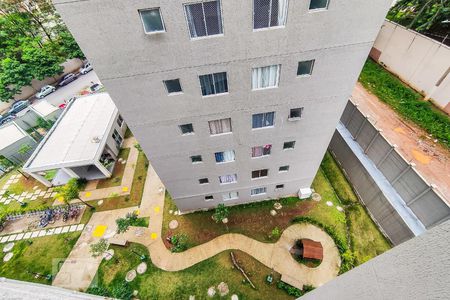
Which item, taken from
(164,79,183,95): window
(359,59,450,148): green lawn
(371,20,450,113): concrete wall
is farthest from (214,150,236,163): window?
(371,20,450,113): concrete wall

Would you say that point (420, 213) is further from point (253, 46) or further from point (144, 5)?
point (144, 5)

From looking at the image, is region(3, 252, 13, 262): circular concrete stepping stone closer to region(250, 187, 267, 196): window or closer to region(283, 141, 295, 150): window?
region(250, 187, 267, 196): window

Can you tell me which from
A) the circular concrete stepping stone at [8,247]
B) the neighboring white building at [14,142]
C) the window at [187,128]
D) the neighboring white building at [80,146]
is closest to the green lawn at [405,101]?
the window at [187,128]

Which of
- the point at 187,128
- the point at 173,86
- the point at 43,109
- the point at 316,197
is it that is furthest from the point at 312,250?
the point at 43,109

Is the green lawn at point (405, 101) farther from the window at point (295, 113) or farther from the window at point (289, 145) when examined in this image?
the window at point (295, 113)

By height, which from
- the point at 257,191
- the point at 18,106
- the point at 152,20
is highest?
the point at 152,20

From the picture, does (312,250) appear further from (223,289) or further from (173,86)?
(173,86)

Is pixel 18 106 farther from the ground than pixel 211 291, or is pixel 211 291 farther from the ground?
pixel 18 106
